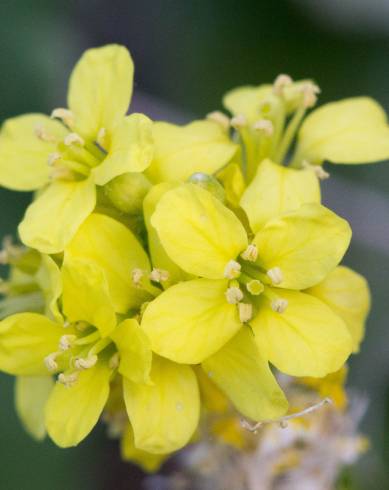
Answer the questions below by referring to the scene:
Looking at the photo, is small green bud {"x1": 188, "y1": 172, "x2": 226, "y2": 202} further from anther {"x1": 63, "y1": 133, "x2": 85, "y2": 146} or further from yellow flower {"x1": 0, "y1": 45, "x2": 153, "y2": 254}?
anther {"x1": 63, "y1": 133, "x2": 85, "y2": 146}

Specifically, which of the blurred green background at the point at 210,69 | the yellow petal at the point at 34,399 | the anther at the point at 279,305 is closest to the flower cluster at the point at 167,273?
the anther at the point at 279,305

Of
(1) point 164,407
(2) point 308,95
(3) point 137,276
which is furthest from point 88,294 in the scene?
(2) point 308,95

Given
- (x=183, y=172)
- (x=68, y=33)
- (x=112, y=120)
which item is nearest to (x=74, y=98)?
(x=112, y=120)

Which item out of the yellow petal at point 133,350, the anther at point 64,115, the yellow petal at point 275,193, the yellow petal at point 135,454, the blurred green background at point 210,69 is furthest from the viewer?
the blurred green background at point 210,69

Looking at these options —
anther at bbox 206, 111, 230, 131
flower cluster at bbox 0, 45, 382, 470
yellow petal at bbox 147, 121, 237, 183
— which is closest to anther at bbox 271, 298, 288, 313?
flower cluster at bbox 0, 45, 382, 470

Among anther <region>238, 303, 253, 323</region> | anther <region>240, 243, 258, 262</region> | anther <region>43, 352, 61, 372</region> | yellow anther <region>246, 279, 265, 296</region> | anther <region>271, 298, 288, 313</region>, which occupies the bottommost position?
anther <region>43, 352, 61, 372</region>

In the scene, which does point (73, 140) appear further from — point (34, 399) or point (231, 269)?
point (34, 399)

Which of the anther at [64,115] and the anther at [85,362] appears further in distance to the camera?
the anther at [64,115]

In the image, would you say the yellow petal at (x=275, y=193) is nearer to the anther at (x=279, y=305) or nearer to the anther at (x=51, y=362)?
the anther at (x=279, y=305)

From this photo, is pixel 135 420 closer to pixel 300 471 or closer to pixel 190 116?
pixel 300 471
